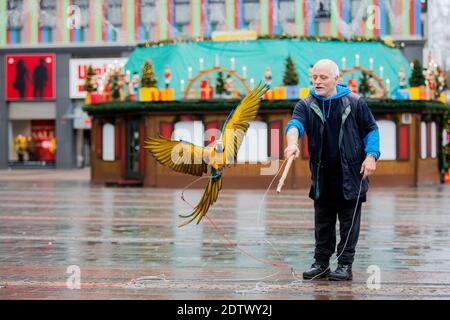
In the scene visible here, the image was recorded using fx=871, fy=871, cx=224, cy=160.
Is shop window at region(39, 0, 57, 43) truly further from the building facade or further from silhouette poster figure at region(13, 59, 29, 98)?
silhouette poster figure at region(13, 59, 29, 98)

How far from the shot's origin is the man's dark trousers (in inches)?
300

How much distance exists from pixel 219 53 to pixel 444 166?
8631mm

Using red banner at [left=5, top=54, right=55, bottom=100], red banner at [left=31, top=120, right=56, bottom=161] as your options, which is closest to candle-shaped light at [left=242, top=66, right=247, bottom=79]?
red banner at [left=5, top=54, right=55, bottom=100]

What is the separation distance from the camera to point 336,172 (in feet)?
24.9

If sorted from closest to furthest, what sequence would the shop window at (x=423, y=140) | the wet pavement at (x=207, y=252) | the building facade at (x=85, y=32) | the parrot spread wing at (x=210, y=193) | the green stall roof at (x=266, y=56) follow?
1. the wet pavement at (x=207, y=252)
2. the parrot spread wing at (x=210, y=193)
3. the green stall roof at (x=266, y=56)
4. the shop window at (x=423, y=140)
5. the building facade at (x=85, y=32)

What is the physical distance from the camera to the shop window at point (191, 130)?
26469 millimetres

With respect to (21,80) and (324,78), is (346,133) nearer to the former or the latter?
(324,78)

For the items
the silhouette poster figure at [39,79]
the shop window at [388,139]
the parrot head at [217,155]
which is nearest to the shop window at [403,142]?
the shop window at [388,139]

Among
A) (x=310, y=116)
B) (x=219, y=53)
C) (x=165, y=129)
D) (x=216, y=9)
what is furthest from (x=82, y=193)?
(x=216, y=9)

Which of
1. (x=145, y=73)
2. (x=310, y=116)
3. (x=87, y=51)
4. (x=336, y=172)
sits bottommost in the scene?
(x=336, y=172)

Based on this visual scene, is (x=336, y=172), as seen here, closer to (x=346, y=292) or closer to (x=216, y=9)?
(x=346, y=292)

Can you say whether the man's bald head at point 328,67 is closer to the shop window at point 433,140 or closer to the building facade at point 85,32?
the shop window at point 433,140

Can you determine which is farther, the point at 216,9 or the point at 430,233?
the point at 216,9

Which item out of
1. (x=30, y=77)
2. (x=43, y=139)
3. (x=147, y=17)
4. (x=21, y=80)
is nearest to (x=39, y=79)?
(x=30, y=77)
